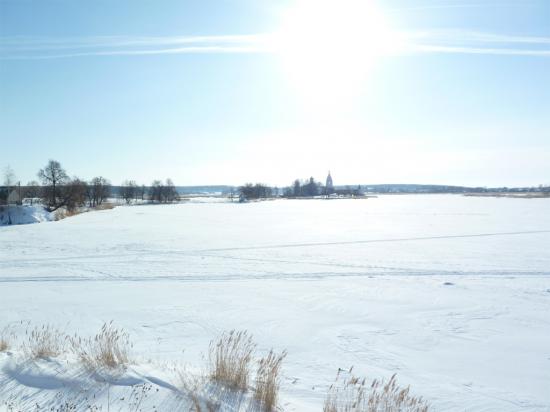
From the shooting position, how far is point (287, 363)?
6340 mm

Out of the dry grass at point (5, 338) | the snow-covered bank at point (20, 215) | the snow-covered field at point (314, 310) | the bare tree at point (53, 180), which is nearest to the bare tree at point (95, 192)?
the bare tree at point (53, 180)

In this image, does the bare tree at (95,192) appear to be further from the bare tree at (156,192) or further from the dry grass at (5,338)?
the dry grass at (5,338)

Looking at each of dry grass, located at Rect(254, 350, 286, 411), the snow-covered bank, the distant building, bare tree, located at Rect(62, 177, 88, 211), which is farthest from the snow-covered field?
the distant building

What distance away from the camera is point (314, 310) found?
31.3 feet

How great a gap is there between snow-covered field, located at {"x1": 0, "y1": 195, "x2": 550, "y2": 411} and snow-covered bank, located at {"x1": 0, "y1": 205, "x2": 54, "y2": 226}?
2362cm

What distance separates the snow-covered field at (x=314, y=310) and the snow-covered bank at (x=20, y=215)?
930 inches

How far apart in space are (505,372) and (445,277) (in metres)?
7.35

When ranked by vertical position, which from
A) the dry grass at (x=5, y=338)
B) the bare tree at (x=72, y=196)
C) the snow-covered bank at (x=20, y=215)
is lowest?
the dry grass at (x=5, y=338)

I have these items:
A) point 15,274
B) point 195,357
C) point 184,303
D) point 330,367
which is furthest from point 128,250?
point 330,367

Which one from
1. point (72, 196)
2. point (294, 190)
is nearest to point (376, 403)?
point (72, 196)

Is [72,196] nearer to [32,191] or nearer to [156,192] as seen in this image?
[32,191]

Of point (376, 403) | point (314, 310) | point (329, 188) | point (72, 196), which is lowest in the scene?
point (314, 310)

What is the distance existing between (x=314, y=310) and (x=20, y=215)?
140ft

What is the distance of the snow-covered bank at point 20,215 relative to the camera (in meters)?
40.0
